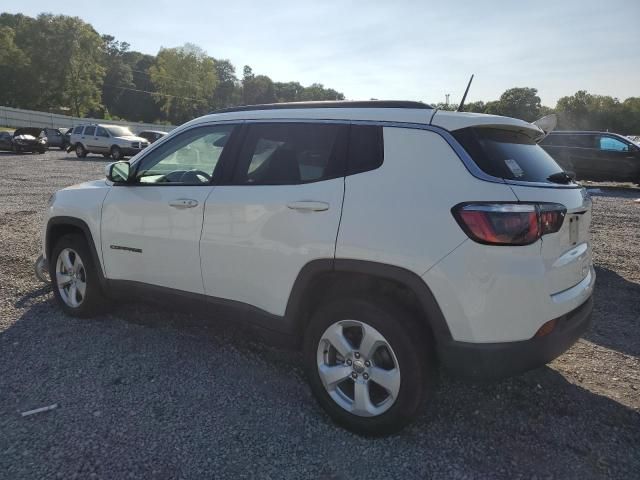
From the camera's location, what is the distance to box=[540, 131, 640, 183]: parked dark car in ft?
52.1

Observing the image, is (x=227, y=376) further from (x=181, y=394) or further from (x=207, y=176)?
(x=207, y=176)

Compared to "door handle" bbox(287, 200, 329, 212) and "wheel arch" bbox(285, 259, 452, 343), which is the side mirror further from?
"wheel arch" bbox(285, 259, 452, 343)

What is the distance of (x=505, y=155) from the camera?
2697 millimetres

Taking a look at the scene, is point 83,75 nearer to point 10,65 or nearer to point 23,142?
point 10,65

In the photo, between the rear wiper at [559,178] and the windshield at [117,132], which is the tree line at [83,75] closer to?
the windshield at [117,132]

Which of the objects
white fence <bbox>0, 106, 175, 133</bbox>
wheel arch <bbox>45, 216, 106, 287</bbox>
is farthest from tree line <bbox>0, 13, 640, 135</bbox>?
wheel arch <bbox>45, 216, 106, 287</bbox>

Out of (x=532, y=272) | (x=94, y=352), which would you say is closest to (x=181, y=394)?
(x=94, y=352)

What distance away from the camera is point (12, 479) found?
7.92 ft

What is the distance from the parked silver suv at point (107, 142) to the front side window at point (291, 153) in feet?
81.3

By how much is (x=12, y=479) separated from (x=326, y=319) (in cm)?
172

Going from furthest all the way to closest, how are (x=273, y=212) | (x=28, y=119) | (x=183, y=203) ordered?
1. (x=28, y=119)
2. (x=183, y=203)
3. (x=273, y=212)

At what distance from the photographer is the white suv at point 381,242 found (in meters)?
2.42

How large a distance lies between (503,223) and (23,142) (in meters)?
31.1

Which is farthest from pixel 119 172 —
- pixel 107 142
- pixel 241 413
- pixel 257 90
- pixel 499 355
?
pixel 257 90
